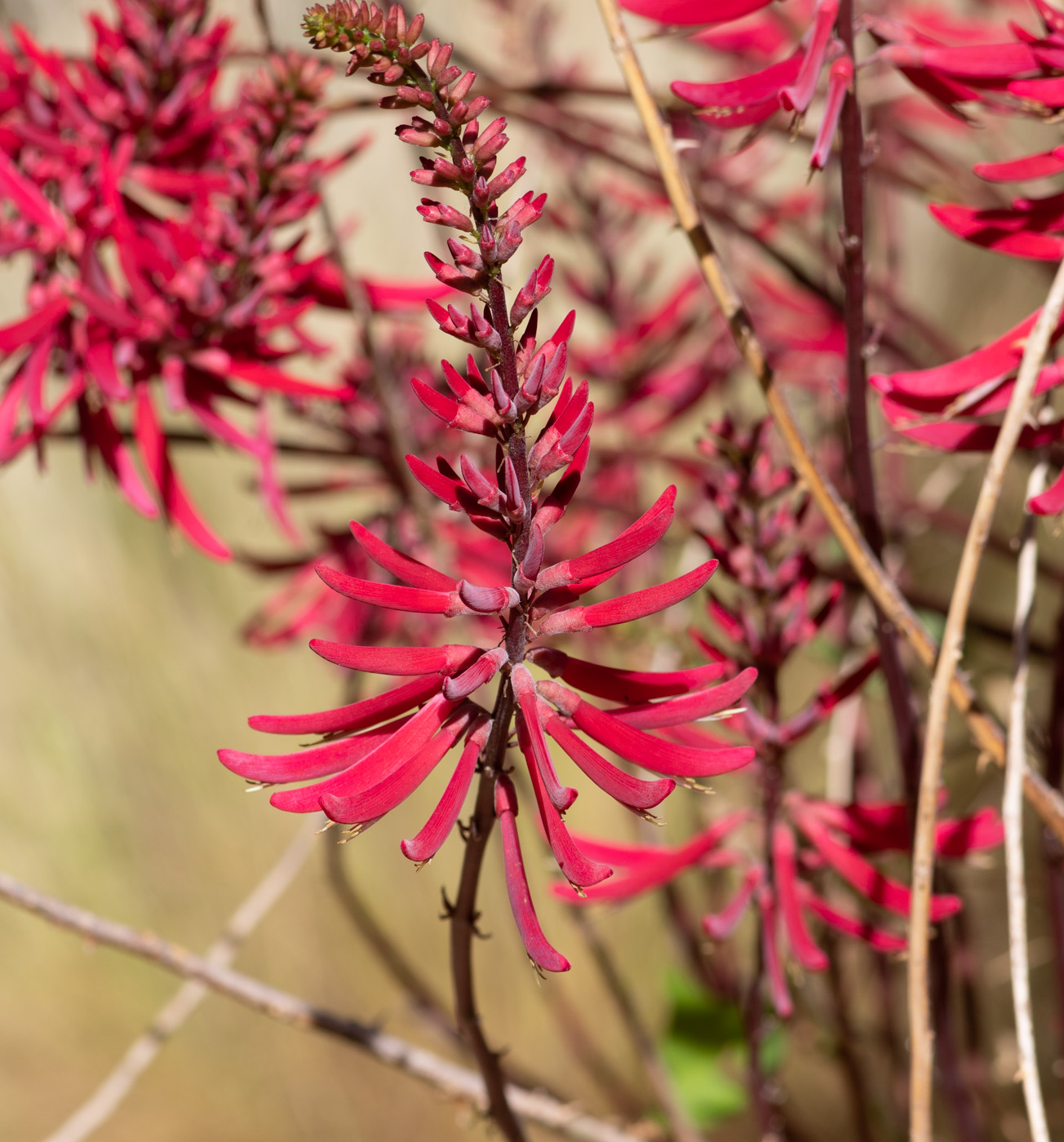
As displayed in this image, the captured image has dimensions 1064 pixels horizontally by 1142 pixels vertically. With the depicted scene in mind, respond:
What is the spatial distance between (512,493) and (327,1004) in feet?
1.68

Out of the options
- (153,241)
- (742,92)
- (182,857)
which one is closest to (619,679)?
(742,92)

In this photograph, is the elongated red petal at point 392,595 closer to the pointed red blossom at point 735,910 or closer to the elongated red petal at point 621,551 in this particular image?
the elongated red petal at point 621,551

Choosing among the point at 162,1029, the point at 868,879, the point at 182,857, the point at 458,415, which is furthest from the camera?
the point at 182,857

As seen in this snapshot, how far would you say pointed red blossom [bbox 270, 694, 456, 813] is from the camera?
0.46 feet

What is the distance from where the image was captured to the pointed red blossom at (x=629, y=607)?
135mm

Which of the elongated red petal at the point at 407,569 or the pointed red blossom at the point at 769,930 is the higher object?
the elongated red petal at the point at 407,569

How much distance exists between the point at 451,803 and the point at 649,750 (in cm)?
3

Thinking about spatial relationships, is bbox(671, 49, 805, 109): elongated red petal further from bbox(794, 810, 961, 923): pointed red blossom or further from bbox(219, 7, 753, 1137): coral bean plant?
bbox(794, 810, 961, 923): pointed red blossom

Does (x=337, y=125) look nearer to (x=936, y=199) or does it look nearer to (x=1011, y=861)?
(x=936, y=199)

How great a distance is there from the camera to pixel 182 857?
1.88 ft

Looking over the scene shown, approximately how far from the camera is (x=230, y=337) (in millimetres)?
272

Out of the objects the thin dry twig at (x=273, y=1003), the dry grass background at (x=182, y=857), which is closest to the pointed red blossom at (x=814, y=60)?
the thin dry twig at (x=273, y=1003)

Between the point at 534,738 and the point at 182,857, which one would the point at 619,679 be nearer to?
the point at 534,738

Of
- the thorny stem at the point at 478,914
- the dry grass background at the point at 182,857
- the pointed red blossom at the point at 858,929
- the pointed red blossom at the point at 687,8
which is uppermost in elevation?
the pointed red blossom at the point at 687,8
